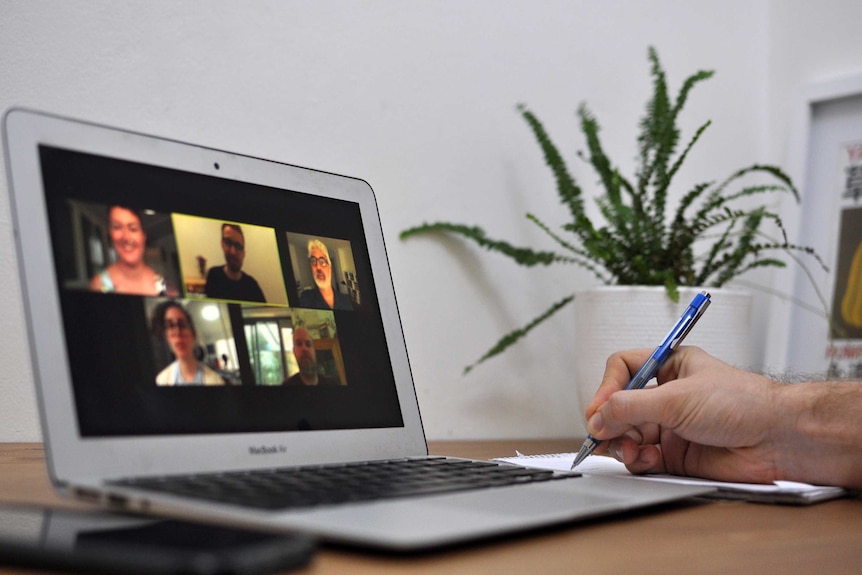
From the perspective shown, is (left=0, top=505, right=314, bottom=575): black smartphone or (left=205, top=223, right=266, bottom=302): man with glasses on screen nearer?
(left=0, top=505, right=314, bottom=575): black smartphone

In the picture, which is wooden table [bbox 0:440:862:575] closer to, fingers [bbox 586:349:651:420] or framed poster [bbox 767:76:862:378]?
fingers [bbox 586:349:651:420]

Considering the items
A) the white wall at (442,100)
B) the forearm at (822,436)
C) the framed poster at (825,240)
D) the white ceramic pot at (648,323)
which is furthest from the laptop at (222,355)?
the framed poster at (825,240)

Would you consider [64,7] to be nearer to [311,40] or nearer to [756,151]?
[311,40]

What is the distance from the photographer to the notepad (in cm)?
62

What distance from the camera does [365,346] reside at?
0.73 meters

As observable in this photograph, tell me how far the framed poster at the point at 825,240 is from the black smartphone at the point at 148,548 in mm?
1231

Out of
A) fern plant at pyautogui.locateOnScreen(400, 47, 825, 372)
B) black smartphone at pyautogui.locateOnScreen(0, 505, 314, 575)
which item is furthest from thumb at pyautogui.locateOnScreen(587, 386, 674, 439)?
fern plant at pyautogui.locateOnScreen(400, 47, 825, 372)

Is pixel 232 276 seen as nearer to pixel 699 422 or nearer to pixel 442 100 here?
pixel 699 422

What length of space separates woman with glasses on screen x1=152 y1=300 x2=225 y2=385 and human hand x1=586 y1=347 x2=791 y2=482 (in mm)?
330

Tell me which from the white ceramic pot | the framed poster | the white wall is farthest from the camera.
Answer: the framed poster

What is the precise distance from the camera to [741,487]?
0.65 meters

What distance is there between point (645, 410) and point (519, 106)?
27.6 inches

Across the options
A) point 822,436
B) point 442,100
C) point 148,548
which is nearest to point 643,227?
point 442,100

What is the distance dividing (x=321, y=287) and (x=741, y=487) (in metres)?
0.37
